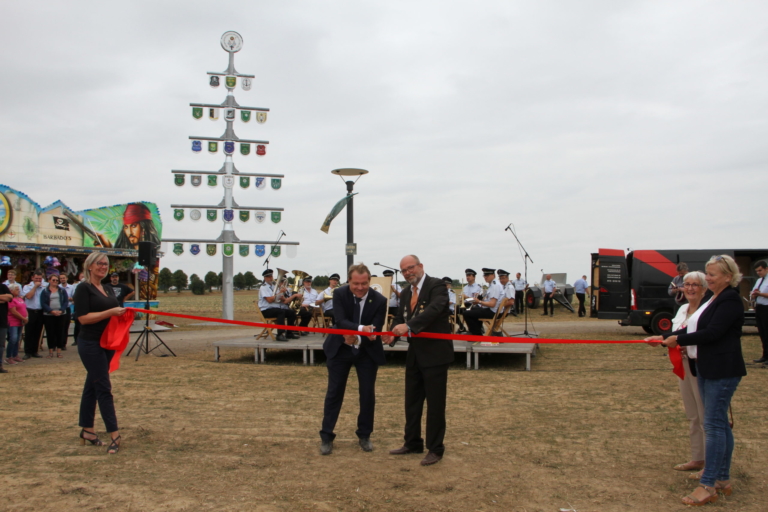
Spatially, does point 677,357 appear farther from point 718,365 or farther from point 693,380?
point 718,365

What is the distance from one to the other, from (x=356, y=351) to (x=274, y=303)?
772cm

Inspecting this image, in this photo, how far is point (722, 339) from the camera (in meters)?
3.80

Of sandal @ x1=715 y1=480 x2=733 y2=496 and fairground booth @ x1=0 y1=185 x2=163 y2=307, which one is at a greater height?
fairground booth @ x1=0 y1=185 x2=163 y2=307

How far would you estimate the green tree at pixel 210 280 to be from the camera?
95.6 meters

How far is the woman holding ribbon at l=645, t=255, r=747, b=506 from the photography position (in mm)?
3756

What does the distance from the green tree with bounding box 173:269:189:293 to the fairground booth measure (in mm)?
74420

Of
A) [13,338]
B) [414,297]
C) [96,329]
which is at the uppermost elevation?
[414,297]

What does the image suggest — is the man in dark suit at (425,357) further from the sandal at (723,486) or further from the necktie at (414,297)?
the sandal at (723,486)

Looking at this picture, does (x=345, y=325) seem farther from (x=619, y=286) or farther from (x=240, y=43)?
(x=240, y=43)

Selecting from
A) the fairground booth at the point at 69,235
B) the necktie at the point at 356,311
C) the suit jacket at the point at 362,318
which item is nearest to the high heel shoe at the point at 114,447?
the suit jacket at the point at 362,318

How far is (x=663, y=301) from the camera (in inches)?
561

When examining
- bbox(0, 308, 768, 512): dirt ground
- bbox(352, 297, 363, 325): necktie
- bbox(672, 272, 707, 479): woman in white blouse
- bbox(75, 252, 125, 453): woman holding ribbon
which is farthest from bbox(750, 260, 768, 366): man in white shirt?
bbox(75, 252, 125, 453): woman holding ribbon

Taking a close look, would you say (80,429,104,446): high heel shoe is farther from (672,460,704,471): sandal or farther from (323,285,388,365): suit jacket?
(672,460,704,471): sandal

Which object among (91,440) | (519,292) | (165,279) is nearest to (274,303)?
(91,440)
